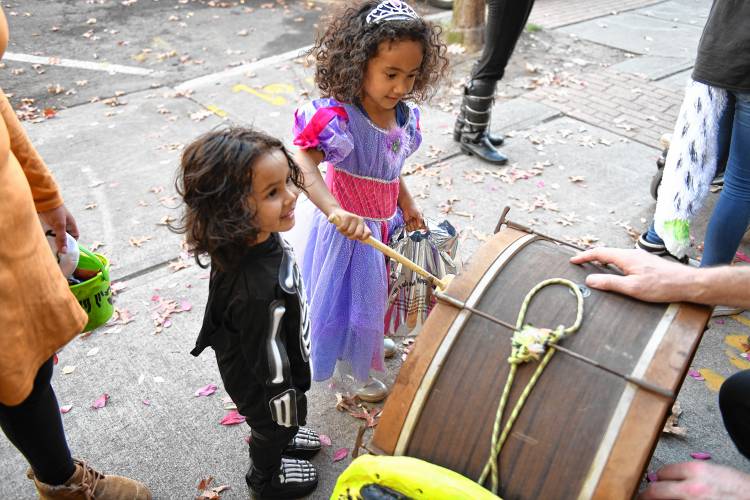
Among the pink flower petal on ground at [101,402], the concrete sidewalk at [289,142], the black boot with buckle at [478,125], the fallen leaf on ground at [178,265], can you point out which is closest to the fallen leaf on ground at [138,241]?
the concrete sidewalk at [289,142]

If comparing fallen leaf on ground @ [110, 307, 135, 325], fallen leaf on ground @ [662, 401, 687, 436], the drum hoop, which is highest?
the drum hoop

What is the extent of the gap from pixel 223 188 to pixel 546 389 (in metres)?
0.96

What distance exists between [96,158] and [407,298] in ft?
10.4

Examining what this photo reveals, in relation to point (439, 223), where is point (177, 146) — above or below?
below

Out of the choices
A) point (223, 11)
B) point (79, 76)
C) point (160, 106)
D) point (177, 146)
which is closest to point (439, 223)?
point (177, 146)

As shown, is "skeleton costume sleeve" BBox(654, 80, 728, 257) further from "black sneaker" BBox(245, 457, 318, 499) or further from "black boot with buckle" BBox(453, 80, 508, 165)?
"black sneaker" BBox(245, 457, 318, 499)

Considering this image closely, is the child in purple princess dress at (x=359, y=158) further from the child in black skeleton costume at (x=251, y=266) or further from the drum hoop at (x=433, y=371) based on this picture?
the drum hoop at (x=433, y=371)

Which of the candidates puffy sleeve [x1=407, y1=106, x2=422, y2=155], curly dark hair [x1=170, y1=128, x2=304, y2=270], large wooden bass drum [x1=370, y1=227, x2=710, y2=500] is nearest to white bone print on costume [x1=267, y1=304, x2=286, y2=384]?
curly dark hair [x1=170, y1=128, x2=304, y2=270]

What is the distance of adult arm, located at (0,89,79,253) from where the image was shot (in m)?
1.66

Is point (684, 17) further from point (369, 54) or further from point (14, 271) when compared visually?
point (14, 271)

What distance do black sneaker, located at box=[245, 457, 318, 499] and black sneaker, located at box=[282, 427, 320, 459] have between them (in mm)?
66

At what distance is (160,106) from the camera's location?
5.31 m

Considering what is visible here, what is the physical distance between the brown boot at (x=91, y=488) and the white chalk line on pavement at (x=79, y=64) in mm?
4940

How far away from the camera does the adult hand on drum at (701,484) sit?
1527 millimetres
